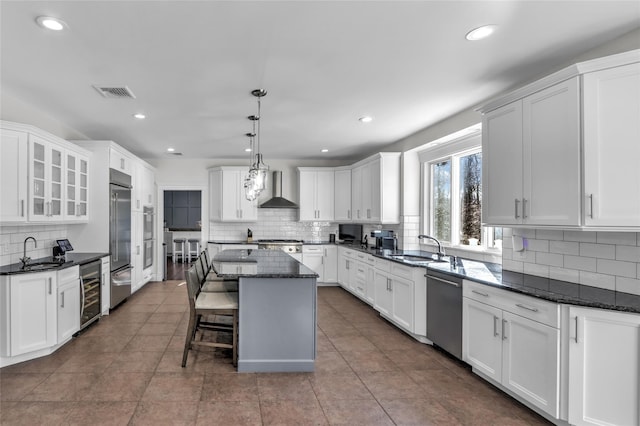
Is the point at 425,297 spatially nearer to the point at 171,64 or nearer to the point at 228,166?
the point at 171,64

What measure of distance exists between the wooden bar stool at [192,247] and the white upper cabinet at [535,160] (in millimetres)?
8532

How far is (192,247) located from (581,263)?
32.5ft

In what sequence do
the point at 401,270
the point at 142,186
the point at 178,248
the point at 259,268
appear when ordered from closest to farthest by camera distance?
the point at 259,268 < the point at 401,270 < the point at 142,186 < the point at 178,248

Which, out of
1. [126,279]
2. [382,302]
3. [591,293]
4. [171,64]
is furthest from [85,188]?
[591,293]

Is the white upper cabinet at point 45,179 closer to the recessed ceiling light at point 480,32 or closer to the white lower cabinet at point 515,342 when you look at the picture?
the recessed ceiling light at point 480,32

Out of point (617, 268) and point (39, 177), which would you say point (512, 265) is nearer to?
point (617, 268)

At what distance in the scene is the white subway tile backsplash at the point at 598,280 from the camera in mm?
2477

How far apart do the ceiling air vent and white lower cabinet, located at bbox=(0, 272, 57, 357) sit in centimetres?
180

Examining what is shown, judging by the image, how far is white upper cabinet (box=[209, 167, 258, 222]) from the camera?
716 centimetres

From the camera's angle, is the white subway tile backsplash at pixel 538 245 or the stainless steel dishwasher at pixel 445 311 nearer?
the white subway tile backsplash at pixel 538 245

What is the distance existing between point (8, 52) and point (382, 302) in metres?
4.37

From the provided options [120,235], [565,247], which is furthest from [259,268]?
[120,235]

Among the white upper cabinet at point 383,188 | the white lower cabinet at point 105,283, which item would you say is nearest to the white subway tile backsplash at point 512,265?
the white upper cabinet at point 383,188

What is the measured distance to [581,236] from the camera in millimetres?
2691
